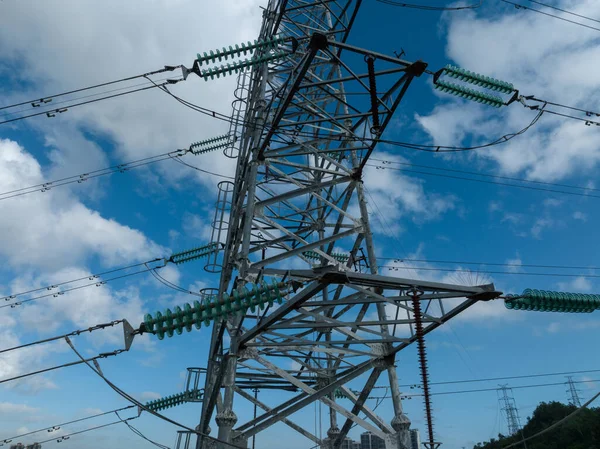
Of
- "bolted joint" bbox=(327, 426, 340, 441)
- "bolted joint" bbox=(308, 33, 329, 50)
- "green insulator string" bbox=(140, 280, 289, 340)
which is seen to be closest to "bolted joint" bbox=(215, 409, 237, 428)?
"green insulator string" bbox=(140, 280, 289, 340)

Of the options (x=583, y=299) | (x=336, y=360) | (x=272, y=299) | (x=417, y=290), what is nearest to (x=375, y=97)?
(x=417, y=290)

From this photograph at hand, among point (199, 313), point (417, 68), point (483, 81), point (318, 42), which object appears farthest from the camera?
point (483, 81)

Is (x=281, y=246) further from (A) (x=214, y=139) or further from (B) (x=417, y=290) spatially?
(A) (x=214, y=139)

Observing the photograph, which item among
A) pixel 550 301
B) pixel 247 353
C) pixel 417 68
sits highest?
pixel 417 68

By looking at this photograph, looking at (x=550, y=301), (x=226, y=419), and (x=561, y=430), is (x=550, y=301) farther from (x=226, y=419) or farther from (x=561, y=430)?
(x=561, y=430)

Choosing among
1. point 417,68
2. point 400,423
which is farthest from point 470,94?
point 400,423

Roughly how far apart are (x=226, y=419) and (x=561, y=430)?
8172 centimetres

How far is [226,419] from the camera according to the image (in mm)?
9414

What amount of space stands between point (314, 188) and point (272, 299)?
484 centimetres

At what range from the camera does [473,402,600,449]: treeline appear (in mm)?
61694

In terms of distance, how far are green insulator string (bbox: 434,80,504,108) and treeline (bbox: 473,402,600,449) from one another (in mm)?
56752

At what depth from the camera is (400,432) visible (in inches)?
355

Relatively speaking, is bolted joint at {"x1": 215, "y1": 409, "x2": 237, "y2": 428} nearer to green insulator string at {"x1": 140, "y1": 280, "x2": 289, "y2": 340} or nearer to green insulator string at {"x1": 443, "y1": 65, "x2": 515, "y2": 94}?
green insulator string at {"x1": 140, "y1": 280, "x2": 289, "y2": 340}

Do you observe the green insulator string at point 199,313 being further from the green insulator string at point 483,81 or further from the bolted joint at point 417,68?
the green insulator string at point 483,81
